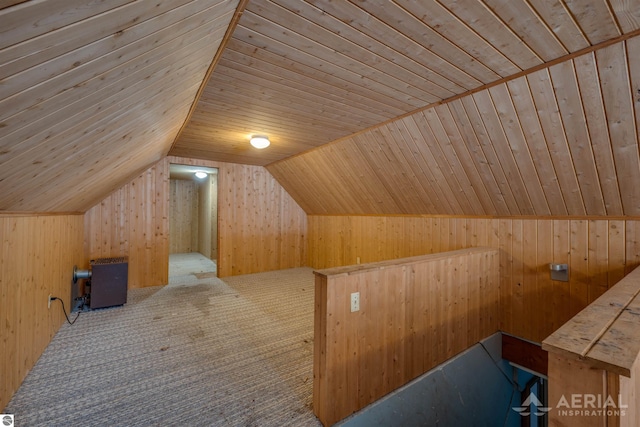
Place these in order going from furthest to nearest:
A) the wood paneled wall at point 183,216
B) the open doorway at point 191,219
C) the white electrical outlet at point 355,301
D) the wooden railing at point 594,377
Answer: the wood paneled wall at point 183,216 → the open doorway at point 191,219 → the white electrical outlet at point 355,301 → the wooden railing at point 594,377

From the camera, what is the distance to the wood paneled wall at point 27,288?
70.7 inches

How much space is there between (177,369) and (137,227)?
320 centimetres

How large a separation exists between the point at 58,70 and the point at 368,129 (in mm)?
2806

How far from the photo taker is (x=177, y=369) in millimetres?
2312

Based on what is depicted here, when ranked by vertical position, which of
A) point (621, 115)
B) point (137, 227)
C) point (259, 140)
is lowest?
point (137, 227)

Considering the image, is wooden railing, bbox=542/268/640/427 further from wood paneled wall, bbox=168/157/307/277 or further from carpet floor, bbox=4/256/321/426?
wood paneled wall, bbox=168/157/307/277

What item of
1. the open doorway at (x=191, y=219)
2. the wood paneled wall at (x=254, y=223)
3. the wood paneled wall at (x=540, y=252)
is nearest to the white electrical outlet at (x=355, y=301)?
the wood paneled wall at (x=540, y=252)

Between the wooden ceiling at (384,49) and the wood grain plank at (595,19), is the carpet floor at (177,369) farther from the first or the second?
the wood grain plank at (595,19)

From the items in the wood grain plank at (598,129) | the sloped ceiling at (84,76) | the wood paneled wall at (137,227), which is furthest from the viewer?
the wood paneled wall at (137,227)

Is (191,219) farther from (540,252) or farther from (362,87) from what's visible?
(540,252)

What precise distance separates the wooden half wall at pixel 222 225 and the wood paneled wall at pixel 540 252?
2874 mm

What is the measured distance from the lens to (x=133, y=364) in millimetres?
→ 2375

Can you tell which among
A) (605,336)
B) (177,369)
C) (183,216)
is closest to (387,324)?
(605,336)

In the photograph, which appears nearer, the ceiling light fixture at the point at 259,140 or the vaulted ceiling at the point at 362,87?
the vaulted ceiling at the point at 362,87
